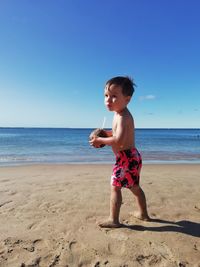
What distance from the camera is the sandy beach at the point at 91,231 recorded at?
2463 millimetres

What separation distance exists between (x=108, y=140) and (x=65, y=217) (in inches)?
49.4

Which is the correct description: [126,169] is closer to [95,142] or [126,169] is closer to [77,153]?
[95,142]

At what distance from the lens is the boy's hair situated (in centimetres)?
320

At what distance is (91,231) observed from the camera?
3080 millimetres

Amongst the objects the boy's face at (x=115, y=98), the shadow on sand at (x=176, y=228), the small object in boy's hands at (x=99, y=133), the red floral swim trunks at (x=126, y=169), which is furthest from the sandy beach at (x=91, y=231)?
the boy's face at (x=115, y=98)

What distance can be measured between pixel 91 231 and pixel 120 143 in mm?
1090

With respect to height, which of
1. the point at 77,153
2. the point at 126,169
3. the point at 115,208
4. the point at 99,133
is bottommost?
the point at 77,153

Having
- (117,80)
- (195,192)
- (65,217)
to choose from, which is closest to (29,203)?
(65,217)

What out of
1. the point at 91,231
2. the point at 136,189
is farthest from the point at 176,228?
the point at 91,231

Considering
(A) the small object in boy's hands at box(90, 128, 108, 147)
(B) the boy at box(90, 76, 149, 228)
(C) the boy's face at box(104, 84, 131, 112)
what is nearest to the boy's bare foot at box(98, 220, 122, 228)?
(B) the boy at box(90, 76, 149, 228)

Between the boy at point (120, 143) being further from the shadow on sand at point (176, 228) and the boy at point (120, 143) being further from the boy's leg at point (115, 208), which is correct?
the shadow on sand at point (176, 228)

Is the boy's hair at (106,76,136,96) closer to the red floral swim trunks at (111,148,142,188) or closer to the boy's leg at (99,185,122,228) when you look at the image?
the red floral swim trunks at (111,148,142,188)

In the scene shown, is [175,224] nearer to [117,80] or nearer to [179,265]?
[179,265]

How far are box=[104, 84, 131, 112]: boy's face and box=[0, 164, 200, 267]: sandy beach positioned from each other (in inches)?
58.1
